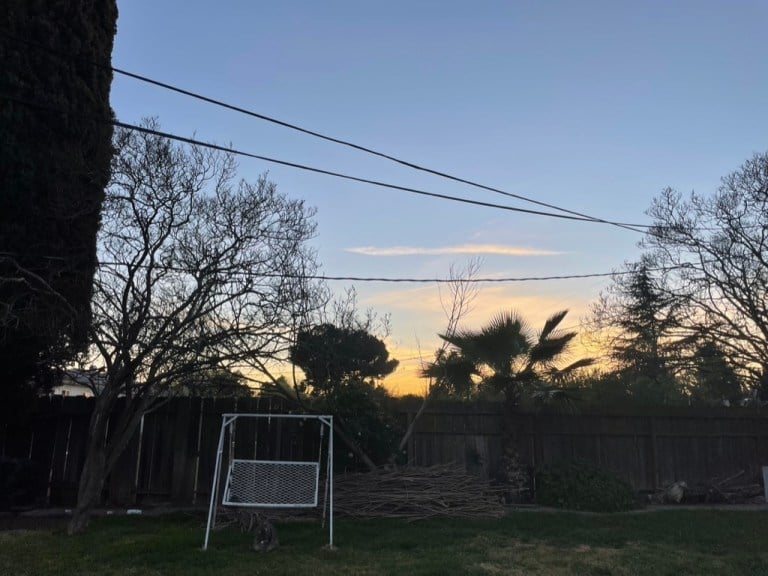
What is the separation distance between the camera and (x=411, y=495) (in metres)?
9.55

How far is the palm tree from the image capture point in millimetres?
12180

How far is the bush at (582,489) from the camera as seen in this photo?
35.8 feet

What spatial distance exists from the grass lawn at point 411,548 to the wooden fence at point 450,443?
1852mm

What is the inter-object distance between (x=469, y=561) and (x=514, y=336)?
6.05m

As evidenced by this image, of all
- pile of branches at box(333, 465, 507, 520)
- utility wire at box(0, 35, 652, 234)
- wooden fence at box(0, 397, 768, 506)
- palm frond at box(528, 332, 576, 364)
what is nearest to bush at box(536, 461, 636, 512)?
wooden fence at box(0, 397, 768, 506)

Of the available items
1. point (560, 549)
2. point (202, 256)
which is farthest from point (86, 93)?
point (560, 549)

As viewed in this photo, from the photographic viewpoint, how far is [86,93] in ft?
35.5

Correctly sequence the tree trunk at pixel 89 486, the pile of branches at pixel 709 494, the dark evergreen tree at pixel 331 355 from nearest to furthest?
the tree trunk at pixel 89 486
the dark evergreen tree at pixel 331 355
the pile of branches at pixel 709 494

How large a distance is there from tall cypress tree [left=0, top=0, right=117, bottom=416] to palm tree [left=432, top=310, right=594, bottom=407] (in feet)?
22.0

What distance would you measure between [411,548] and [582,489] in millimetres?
4817

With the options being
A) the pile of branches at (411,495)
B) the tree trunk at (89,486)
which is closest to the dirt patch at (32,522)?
the tree trunk at (89,486)

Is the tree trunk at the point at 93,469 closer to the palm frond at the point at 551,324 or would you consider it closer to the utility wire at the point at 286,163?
the utility wire at the point at 286,163

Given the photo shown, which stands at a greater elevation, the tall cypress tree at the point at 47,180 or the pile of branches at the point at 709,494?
the tall cypress tree at the point at 47,180

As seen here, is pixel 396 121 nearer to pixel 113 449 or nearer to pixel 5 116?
pixel 5 116
